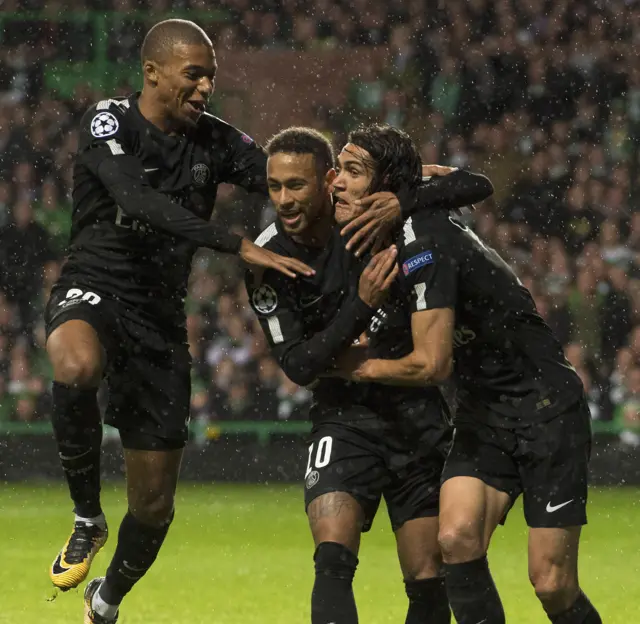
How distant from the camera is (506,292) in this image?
485 cm

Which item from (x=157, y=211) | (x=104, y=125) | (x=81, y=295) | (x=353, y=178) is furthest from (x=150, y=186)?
(x=353, y=178)

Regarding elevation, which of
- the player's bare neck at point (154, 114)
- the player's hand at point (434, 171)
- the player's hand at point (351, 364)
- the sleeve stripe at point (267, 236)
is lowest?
the player's hand at point (351, 364)

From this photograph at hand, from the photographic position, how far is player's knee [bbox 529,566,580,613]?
470cm

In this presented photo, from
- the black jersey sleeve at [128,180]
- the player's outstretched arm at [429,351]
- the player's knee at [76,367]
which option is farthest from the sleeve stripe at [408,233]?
the player's knee at [76,367]

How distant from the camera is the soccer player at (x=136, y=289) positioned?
5.51 metres

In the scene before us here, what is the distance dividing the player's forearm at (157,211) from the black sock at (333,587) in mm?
1161

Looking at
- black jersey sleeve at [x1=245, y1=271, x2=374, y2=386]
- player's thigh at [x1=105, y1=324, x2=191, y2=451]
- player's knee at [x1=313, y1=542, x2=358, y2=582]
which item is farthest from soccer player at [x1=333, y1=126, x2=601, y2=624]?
player's thigh at [x1=105, y1=324, x2=191, y2=451]

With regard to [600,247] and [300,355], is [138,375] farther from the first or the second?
[600,247]

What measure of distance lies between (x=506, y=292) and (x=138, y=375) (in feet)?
5.71

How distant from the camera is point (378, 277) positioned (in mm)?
4711

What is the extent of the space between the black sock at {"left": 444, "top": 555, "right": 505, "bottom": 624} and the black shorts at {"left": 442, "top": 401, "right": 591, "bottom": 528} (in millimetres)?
251

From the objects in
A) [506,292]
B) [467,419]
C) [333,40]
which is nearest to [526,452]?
[467,419]

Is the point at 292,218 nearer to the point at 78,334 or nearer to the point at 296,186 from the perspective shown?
the point at 296,186

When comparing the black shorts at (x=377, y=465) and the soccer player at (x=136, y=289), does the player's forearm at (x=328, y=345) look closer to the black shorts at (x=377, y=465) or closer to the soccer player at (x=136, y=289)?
the black shorts at (x=377, y=465)
